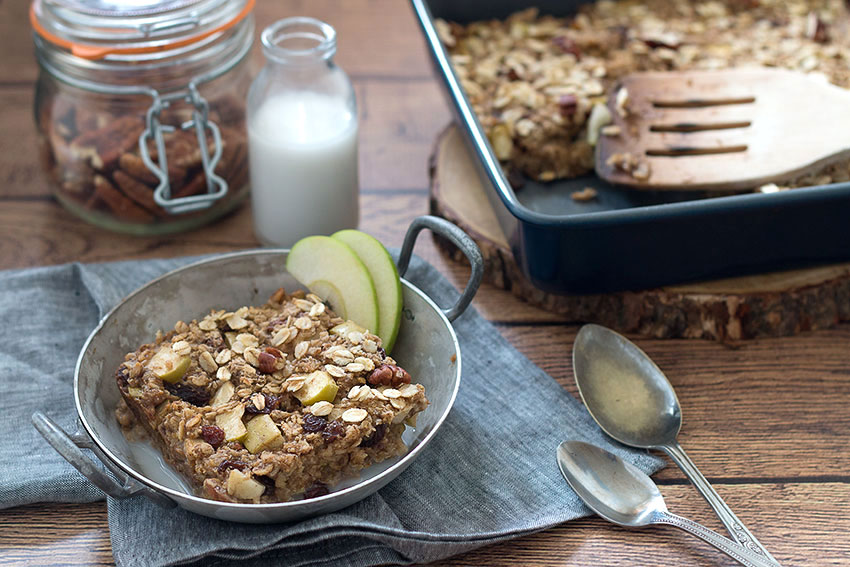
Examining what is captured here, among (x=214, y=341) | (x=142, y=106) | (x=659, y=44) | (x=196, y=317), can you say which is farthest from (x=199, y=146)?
(x=659, y=44)

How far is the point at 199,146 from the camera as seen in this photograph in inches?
58.9

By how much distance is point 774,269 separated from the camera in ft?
4.56

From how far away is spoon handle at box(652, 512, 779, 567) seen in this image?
1.04m

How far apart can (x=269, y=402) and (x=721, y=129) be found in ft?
2.97

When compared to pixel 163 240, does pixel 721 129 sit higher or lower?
higher

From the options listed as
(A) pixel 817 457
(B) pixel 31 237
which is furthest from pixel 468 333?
(B) pixel 31 237

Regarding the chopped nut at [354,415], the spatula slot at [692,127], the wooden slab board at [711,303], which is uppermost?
the spatula slot at [692,127]

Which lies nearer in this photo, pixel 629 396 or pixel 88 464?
pixel 88 464

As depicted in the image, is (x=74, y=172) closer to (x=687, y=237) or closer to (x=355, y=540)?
(x=355, y=540)

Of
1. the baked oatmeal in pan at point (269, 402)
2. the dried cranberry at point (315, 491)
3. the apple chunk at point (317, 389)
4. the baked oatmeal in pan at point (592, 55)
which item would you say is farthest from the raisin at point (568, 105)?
the dried cranberry at point (315, 491)

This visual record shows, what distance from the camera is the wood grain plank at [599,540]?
1.08 metres

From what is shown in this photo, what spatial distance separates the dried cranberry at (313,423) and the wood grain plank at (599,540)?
226mm

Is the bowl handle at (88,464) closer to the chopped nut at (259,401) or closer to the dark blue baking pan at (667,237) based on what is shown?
the chopped nut at (259,401)

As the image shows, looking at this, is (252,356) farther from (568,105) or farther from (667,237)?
(568,105)
